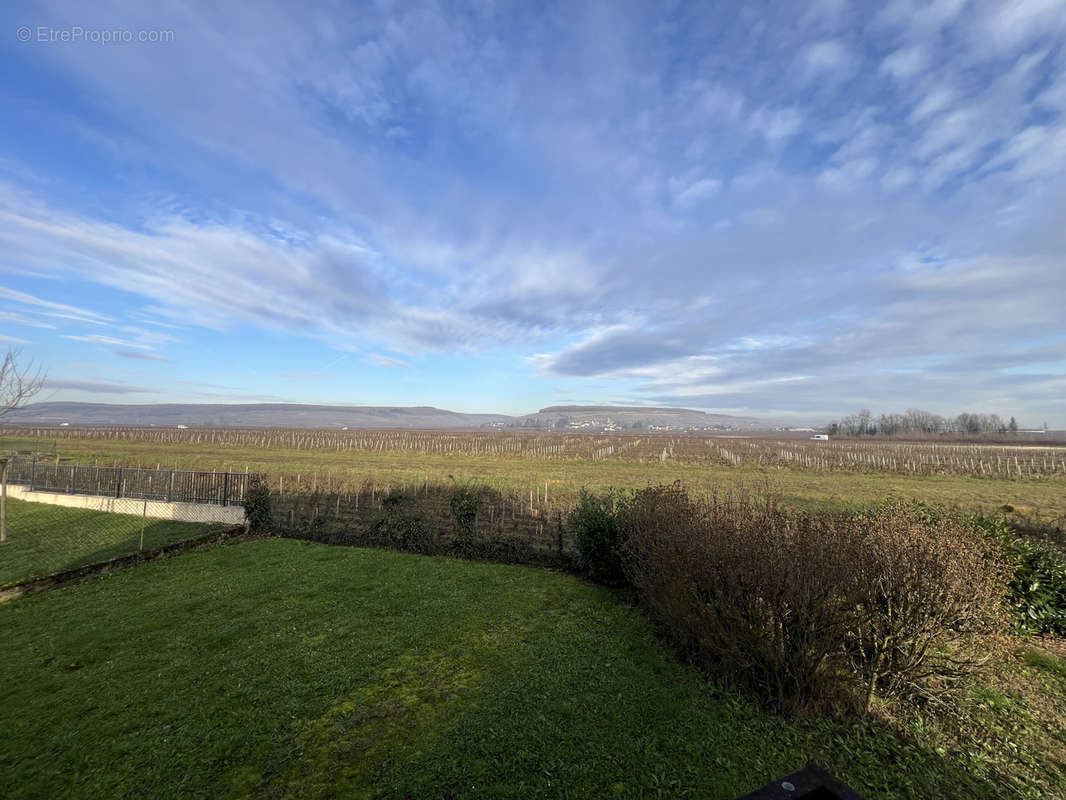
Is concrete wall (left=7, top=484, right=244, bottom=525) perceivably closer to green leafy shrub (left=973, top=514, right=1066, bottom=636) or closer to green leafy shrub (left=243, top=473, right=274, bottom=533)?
green leafy shrub (left=243, top=473, right=274, bottom=533)

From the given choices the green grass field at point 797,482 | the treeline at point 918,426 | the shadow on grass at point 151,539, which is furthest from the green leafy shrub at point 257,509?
the treeline at point 918,426

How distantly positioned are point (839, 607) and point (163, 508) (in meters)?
20.3

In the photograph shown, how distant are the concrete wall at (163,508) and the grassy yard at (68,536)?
33 centimetres

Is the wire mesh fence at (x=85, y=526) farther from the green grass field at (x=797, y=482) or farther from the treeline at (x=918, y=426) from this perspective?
the treeline at (x=918, y=426)

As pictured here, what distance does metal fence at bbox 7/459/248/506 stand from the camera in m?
16.5

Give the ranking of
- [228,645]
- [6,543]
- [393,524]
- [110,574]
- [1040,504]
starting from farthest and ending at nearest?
[1040,504] < [393,524] < [6,543] < [110,574] < [228,645]

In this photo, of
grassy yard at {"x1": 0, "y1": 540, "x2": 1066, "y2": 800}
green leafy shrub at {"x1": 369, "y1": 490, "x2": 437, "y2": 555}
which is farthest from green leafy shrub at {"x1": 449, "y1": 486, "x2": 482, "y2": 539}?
grassy yard at {"x1": 0, "y1": 540, "x2": 1066, "y2": 800}

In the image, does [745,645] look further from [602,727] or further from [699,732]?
[602,727]

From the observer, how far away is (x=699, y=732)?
472 cm

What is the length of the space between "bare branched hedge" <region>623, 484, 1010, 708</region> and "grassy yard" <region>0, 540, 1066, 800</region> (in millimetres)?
405

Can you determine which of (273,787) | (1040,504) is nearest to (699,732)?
(273,787)

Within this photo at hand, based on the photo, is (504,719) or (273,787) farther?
(504,719)

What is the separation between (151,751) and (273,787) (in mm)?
1447

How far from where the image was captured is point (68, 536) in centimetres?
1335
